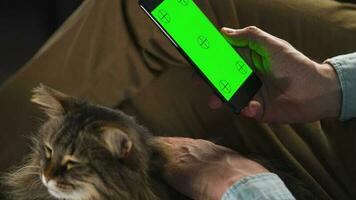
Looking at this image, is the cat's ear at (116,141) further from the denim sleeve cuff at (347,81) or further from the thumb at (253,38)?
the denim sleeve cuff at (347,81)

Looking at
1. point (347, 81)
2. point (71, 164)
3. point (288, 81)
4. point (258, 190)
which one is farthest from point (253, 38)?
point (71, 164)

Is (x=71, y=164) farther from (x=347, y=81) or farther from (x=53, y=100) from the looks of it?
(x=347, y=81)

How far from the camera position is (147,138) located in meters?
0.96

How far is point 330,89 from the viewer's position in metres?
1.03

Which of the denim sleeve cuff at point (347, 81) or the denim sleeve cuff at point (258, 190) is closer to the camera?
the denim sleeve cuff at point (258, 190)

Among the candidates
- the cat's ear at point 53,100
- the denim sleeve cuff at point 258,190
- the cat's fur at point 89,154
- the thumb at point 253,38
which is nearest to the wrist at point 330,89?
the thumb at point 253,38

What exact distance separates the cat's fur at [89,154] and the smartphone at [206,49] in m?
0.18

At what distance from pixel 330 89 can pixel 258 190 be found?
33 centimetres

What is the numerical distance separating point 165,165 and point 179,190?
0.06m

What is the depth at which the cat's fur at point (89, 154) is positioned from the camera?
0.86m

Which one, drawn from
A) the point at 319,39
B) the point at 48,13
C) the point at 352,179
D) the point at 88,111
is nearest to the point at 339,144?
the point at 352,179

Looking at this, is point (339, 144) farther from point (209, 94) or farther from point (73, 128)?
point (73, 128)

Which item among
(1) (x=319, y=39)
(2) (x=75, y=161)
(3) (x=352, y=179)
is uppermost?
(2) (x=75, y=161)

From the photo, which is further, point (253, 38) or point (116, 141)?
point (253, 38)
